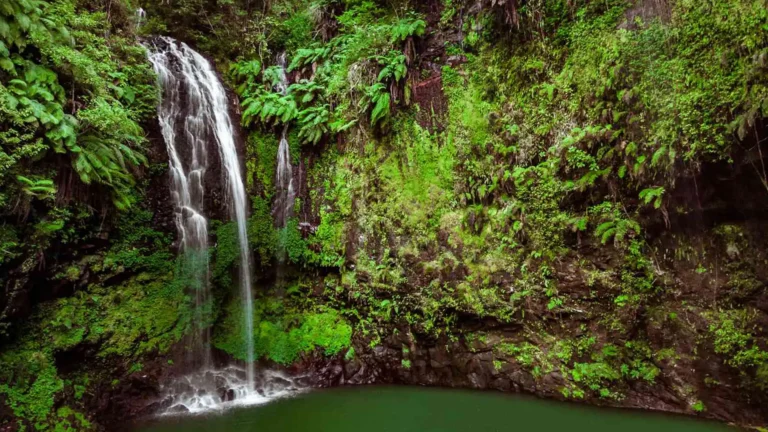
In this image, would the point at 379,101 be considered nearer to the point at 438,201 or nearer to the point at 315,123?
the point at 315,123

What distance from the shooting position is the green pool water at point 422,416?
551cm

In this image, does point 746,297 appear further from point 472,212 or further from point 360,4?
point 360,4

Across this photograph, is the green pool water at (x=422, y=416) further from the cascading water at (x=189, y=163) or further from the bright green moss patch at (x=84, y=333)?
the cascading water at (x=189, y=163)

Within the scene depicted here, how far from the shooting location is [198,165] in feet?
29.2

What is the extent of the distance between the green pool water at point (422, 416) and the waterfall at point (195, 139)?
5.19ft

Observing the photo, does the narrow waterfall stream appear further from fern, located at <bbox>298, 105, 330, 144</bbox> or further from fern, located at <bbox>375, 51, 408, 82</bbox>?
fern, located at <bbox>375, 51, 408, 82</bbox>

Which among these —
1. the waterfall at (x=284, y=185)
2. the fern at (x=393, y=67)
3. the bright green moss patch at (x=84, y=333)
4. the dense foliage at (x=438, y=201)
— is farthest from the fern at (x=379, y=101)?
the bright green moss patch at (x=84, y=333)

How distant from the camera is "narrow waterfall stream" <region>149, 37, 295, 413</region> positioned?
25.4 feet

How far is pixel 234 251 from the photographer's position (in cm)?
888

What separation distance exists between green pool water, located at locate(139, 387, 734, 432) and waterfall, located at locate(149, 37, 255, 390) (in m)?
1.58

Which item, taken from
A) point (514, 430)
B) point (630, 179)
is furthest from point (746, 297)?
point (514, 430)

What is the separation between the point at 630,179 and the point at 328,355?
21.5ft

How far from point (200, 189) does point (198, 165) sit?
57 centimetres

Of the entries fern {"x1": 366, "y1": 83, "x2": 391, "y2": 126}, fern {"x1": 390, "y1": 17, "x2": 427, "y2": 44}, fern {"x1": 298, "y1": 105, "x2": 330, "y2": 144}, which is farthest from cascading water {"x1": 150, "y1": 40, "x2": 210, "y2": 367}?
fern {"x1": 390, "y1": 17, "x2": 427, "y2": 44}
